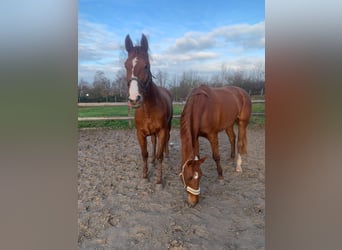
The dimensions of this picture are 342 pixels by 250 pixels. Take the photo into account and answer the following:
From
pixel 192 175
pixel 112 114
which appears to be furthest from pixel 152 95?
pixel 192 175

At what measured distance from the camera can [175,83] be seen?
35.4 inches

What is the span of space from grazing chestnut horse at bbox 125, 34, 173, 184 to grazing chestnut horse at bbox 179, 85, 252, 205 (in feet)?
0.39

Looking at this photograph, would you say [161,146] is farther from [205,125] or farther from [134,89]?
[134,89]

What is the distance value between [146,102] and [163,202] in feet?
1.61

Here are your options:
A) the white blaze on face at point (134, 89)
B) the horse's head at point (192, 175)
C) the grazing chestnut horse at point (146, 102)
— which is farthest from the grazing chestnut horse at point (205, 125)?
the white blaze on face at point (134, 89)

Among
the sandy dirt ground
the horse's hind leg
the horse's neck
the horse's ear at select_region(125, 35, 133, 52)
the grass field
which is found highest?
the horse's ear at select_region(125, 35, 133, 52)

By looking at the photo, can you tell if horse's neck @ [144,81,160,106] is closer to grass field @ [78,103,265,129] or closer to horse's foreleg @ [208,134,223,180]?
grass field @ [78,103,265,129]

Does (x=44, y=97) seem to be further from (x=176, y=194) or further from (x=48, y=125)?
(x=176, y=194)

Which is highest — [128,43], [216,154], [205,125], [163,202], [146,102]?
[128,43]

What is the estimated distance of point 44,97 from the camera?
0.47 meters

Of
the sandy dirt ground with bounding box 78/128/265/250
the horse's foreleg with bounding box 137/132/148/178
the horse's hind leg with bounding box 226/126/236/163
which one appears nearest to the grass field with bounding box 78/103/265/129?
the sandy dirt ground with bounding box 78/128/265/250

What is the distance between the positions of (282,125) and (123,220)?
0.70 metres

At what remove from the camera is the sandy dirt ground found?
2.57 ft

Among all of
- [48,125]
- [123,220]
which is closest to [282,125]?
[48,125]
